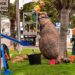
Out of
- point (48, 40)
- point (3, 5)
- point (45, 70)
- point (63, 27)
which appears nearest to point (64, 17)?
point (63, 27)

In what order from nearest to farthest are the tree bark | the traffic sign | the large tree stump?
the traffic sign < the tree bark < the large tree stump

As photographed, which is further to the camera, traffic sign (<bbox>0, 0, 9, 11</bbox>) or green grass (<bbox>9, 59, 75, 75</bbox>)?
green grass (<bbox>9, 59, 75, 75</bbox>)

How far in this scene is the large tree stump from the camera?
15.6 m

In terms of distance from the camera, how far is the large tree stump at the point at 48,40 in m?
15.6

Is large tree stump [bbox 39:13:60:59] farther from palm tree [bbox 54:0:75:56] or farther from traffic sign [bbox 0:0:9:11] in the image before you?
traffic sign [bbox 0:0:9:11]

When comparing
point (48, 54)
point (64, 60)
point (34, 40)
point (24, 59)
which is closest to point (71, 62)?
point (64, 60)

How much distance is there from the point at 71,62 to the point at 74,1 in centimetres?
272

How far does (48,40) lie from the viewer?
15711 millimetres

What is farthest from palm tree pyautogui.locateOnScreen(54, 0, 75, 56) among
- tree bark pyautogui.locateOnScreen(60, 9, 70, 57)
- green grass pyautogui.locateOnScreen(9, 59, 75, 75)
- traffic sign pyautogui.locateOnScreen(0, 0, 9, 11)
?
traffic sign pyautogui.locateOnScreen(0, 0, 9, 11)

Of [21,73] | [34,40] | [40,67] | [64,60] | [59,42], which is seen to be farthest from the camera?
[34,40]

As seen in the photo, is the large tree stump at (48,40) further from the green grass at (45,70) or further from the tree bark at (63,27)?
the green grass at (45,70)

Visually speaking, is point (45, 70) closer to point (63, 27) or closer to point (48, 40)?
point (48, 40)

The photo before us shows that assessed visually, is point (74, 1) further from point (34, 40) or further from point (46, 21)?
point (34, 40)

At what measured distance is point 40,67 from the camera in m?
13.0
